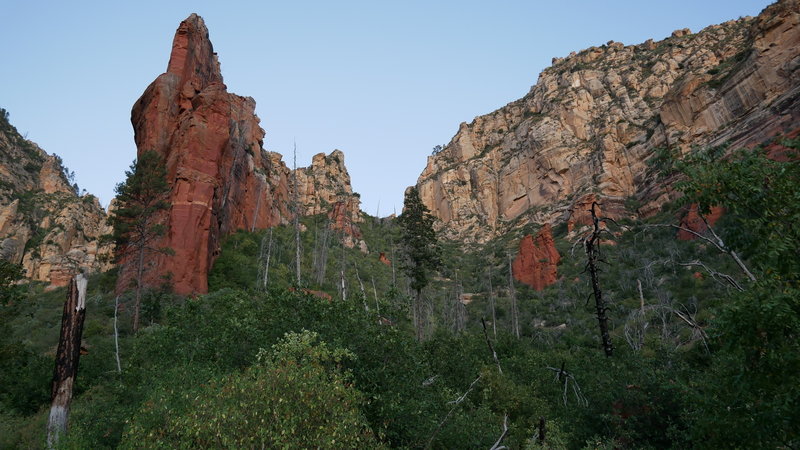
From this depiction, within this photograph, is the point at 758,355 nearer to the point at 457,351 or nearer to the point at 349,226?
the point at 457,351

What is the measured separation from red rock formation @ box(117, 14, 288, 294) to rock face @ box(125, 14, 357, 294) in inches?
2.9

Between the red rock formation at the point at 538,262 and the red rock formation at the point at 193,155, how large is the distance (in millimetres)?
A: 43242

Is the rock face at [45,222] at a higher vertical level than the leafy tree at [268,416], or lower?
higher

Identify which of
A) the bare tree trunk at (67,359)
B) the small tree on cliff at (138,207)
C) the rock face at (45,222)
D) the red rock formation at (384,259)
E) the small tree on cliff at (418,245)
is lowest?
the bare tree trunk at (67,359)

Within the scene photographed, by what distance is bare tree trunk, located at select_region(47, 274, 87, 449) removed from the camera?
13.2 metres

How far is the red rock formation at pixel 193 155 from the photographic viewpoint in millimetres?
38781

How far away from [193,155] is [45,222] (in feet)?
160

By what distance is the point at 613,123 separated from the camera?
93312 millimetres

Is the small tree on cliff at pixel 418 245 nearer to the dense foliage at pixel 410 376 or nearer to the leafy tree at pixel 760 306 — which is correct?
the dense foliage at pixel 410 376

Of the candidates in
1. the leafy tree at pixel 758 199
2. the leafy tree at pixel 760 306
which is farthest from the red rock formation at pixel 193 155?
the leafy tree at pixel 758 199

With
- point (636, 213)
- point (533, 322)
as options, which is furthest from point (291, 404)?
point (636, 213)

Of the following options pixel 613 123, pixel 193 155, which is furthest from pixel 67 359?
pixel 613 123

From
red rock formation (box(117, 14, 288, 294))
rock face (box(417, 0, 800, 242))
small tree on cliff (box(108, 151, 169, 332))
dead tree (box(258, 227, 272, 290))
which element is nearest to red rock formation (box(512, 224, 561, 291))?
rock face (box(417, 0, 800, 242))

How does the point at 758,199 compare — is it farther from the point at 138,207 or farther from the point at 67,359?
the point at 138,207
